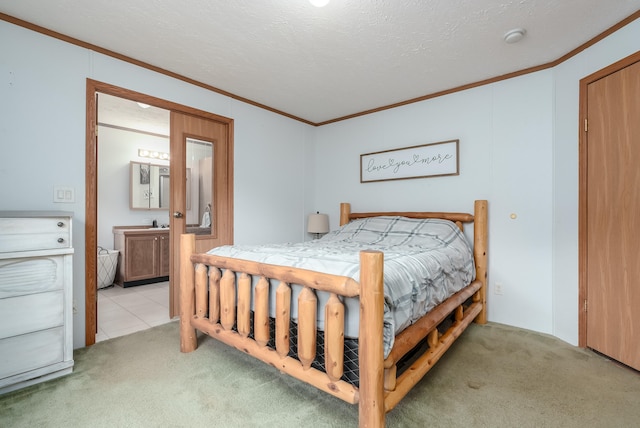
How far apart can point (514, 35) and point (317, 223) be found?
2.53m

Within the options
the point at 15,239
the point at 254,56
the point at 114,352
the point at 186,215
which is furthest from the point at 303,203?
the point at 15,239

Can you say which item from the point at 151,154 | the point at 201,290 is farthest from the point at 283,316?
the point at 151,154

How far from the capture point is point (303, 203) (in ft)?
12.9

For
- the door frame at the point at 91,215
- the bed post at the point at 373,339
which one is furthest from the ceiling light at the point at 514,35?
the door frame at the point at 91,215

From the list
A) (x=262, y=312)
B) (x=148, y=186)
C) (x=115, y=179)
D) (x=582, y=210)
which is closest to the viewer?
(x=262, y=312)

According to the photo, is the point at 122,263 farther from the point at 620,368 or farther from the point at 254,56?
the point at 620,368

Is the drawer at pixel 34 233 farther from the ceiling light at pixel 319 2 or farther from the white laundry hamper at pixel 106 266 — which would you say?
the white laundry hamper at pixel 106 266

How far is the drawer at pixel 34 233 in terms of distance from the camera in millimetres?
1598

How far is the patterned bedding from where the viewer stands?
132 cm

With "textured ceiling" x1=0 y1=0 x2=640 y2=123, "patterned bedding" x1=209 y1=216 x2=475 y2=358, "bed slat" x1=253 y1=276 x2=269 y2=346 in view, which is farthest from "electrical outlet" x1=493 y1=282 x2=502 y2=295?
"bed slat" x1=253 y1=276 x2=269 y2=346

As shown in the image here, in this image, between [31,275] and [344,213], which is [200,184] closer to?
[31,275]

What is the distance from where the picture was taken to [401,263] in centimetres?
155

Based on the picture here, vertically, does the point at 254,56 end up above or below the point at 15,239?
above

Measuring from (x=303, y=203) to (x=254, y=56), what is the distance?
1942mm
